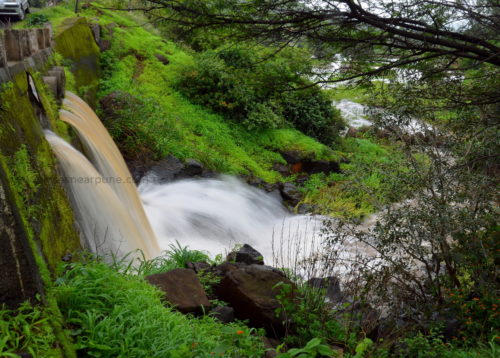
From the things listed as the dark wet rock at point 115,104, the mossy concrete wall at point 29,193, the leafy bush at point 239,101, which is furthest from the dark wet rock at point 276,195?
the mossy concrete wall at point 29,193

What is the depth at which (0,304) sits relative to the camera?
2.74 m

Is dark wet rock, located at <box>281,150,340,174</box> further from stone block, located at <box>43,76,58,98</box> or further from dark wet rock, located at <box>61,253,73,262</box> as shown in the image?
dark wet rock, located at <box>61,253,73,262</box>

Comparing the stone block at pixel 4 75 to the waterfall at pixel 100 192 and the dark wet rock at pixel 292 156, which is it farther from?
the dark wet rock at pixel 292 156

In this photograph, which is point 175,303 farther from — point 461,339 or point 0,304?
point 461,339

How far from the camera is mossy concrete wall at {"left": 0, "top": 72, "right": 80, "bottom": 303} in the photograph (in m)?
2.88

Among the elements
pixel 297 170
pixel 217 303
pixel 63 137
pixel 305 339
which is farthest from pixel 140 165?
pixel 305 339

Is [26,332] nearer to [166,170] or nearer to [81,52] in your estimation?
[166,170]

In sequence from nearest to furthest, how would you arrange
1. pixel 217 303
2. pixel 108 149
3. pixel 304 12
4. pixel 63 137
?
pixel 304 12 → pixel 217 303 → pixel 63 137 → pixel 108 149

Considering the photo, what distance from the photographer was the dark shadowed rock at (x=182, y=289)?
4.29 meters

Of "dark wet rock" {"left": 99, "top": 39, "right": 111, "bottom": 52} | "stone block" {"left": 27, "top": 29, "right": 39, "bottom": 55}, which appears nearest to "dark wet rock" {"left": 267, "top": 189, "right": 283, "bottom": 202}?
"stone block" {"left": 27, "top": 29, "right": 39, "bottom": 55}

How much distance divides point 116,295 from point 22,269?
0.80 meters

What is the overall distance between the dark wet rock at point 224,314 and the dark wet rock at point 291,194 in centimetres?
714

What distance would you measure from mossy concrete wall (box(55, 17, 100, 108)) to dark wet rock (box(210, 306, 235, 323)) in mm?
7135

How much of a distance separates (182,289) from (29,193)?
170 centimetres
